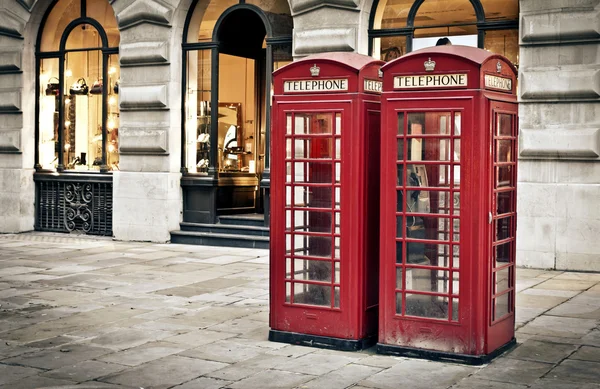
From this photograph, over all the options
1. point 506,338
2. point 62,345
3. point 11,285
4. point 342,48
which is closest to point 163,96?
point 342,48

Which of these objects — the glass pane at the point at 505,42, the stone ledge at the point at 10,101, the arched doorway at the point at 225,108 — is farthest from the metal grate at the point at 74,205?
the glass pane at the point at 505,42

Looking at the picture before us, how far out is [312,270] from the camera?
7688 mm

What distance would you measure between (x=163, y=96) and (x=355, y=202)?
357 inches

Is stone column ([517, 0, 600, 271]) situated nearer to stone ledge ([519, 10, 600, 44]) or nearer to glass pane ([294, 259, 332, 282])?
stone ledge ([519, 10, 600, 44])

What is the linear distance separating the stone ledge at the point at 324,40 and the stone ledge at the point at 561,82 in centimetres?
284

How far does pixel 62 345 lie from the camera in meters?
7.82

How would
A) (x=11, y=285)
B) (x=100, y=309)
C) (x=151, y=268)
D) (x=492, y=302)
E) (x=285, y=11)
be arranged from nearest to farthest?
1. (x=492, y=302)
2. (x=100, y=309)
3. (x=11, y=285)
4. (x=151, y=268)
5. (x=285, y=11)

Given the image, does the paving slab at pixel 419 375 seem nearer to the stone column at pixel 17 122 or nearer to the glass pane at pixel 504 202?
the glass pane at pixel 504 202

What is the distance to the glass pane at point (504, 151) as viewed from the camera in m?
7.26

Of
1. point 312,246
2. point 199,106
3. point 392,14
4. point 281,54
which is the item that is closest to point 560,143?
point 392,14

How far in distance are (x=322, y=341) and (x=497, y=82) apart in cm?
267

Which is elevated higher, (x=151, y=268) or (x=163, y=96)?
(x=163, y=96)

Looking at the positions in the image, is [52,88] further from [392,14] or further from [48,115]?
[392,14]

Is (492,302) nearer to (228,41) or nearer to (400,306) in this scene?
(400,306)
